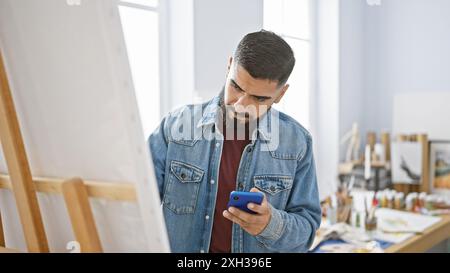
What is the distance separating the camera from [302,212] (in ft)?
3.27

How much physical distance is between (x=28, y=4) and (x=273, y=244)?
687mm

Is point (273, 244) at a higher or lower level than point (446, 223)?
higher

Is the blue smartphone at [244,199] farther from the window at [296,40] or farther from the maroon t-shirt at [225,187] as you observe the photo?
the window at [296,40]

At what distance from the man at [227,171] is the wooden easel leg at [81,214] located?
0.21 m

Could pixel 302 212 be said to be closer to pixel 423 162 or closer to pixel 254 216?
pixel 254 216

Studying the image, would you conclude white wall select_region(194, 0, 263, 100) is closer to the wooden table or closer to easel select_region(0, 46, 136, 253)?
easel select_region(0, 46, 136, 253)

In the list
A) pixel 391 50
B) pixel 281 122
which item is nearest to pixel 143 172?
pixel 281 122

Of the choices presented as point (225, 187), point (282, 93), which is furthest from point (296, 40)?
point (225, 187)

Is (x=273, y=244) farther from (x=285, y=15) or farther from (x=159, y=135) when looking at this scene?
(x=285, y=15)

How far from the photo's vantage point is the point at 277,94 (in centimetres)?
96

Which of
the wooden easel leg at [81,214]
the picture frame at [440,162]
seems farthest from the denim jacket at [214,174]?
the picture frame at [440,162]

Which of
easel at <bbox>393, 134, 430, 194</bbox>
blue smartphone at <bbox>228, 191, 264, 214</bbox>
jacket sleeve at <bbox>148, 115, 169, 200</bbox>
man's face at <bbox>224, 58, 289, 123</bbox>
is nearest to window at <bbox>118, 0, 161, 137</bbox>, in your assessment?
jacket sleeve at <bbox>148, 115, 169, 200</bbox>

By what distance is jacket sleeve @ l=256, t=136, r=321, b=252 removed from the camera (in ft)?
3.14

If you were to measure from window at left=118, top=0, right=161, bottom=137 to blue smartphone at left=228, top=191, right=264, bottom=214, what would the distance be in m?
0.32
